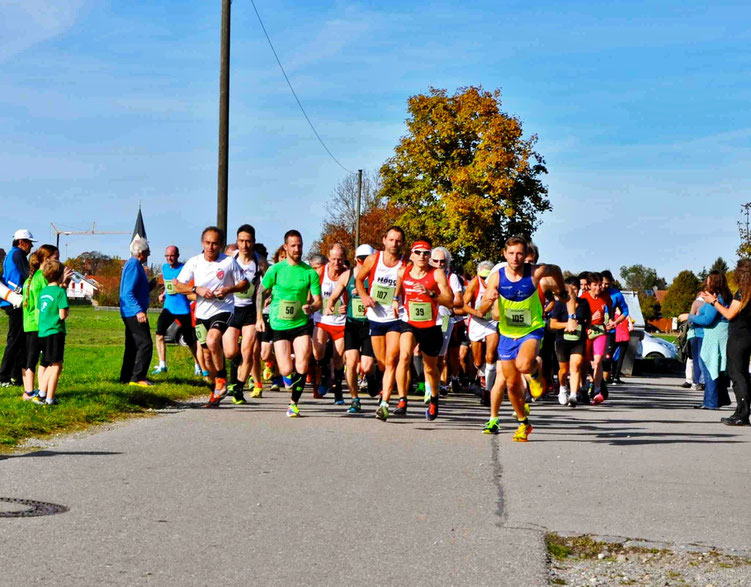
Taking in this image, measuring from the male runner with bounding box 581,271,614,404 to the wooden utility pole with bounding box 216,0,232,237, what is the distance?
22.8 ft

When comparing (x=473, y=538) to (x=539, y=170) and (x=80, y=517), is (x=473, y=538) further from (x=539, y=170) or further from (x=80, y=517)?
(x=539, y=170)

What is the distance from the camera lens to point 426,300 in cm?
1233

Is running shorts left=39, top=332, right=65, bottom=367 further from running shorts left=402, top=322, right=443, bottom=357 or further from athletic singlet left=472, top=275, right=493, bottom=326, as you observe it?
athletic singlet left=472, top=275, right=493, bottom=326

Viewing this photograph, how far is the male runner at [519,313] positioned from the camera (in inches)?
→ 427

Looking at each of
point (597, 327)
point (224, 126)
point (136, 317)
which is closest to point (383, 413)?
point (136, 317)

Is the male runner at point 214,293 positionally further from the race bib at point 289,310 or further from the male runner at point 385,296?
the male runner at point 385,296

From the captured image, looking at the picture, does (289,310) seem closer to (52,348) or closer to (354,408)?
(354,408)

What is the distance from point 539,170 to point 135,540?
173 ft

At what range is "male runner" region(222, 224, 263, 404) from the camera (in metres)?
13.3

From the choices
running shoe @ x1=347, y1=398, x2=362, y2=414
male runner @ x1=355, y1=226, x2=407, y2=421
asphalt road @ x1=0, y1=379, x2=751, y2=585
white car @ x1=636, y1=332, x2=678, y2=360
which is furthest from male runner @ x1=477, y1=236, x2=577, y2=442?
white car @ x1=636, y1=332, x2=678, y2=360

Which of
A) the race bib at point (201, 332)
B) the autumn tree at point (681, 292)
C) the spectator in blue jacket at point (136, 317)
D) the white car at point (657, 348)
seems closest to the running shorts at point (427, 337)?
the race bib at point (201, 332)

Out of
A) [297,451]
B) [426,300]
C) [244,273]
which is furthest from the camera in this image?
[244,273]

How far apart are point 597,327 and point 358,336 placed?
184 inches

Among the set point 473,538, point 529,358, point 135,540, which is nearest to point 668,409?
point 529,358
